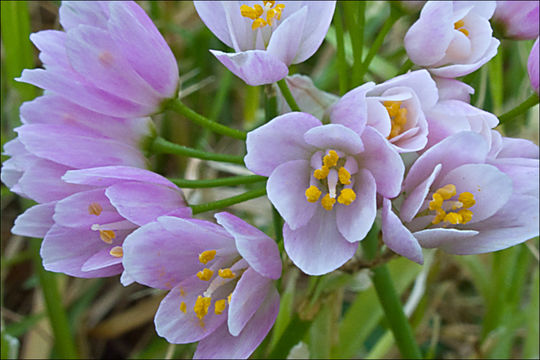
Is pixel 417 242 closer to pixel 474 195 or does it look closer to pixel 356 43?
pixel 474 195

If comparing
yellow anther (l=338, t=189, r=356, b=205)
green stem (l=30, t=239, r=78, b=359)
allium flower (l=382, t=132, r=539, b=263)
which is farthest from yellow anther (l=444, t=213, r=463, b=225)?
green stem (l=30, t=239, r=78, b=359)

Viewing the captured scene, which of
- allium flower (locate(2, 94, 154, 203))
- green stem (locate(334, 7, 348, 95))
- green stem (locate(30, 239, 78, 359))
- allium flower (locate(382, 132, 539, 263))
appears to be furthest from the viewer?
green stem (locate(30, 239, 78, 359))

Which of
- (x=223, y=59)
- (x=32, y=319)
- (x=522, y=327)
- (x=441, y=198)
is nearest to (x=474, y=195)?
(x=441, y=198)

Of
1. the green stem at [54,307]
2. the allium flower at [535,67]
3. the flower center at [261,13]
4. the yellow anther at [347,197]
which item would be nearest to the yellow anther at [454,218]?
the yellow anther at [347,197]

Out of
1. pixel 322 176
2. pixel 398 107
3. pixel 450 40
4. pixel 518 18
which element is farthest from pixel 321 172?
pixel 518 18

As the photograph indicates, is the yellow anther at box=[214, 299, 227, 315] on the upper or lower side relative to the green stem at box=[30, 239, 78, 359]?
upper

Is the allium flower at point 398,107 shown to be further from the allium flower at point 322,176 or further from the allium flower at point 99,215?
the allium flower at point 99,215

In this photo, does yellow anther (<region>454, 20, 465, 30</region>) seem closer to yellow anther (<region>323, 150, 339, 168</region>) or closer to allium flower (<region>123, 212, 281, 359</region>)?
yellow anther (<region>323, 150, 339, 168</region>)
